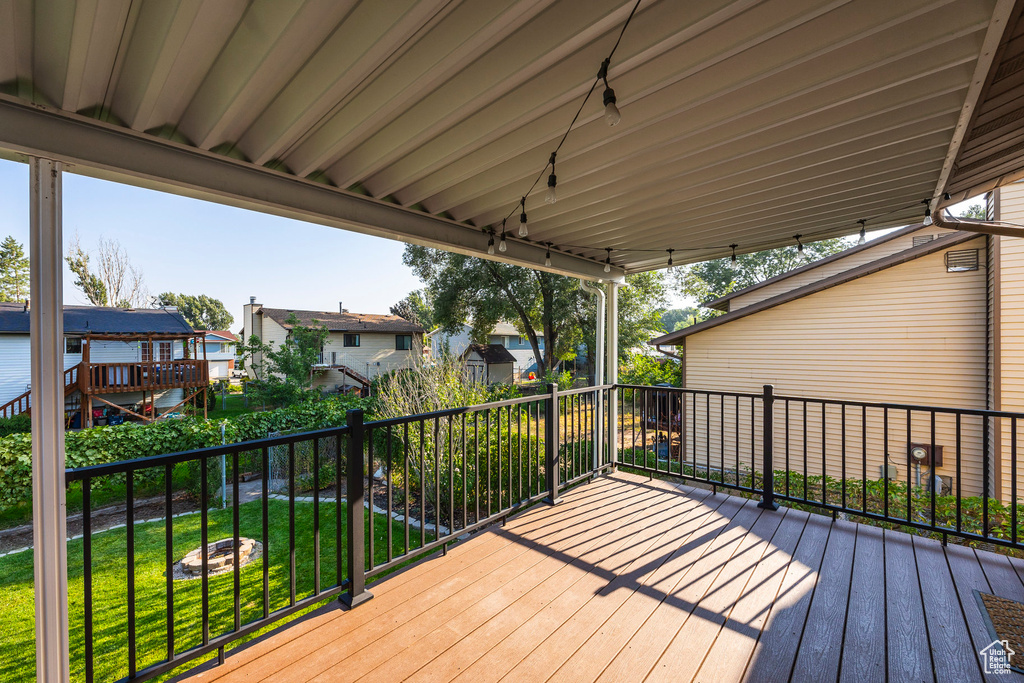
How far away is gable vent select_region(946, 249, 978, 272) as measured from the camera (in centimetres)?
624

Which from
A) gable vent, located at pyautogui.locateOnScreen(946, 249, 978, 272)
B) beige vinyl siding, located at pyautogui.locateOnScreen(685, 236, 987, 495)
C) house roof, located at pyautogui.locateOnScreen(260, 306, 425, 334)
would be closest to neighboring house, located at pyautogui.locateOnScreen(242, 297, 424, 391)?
house roof, located at pyautogui.locateOnScreen(260, 306, 425, 334)

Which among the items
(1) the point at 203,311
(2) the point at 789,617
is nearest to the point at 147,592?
(2) the point at 789,617

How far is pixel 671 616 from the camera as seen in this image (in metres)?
1.98

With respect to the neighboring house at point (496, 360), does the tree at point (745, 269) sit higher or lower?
higher

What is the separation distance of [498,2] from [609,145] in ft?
3.39

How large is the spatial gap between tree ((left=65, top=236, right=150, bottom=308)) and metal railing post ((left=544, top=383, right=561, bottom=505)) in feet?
14.0

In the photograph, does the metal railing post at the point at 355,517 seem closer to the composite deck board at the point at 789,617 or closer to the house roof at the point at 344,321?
the composite deck board at the point at 789,617

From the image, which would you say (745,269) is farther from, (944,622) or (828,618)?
(828,618)

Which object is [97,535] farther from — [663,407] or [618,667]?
[663,407]

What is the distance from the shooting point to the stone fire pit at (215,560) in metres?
3.98

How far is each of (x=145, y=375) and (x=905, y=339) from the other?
49.7ft

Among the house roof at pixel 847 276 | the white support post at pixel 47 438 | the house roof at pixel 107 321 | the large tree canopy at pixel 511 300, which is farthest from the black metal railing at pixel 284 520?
the large tree canopy at pixel 511 300

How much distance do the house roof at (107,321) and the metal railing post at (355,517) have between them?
4.17 feet

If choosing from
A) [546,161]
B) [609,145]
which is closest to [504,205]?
[546,161]
